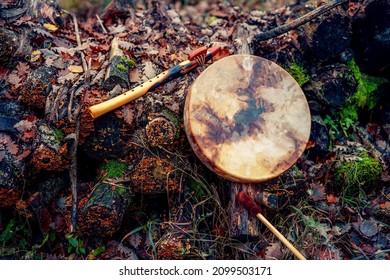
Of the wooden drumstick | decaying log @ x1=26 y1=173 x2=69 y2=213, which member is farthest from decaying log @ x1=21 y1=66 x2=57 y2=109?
the wooden drumstick

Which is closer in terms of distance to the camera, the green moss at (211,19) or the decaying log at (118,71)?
the decaying log at (118,71)

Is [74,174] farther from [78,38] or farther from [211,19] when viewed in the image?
[211,19]

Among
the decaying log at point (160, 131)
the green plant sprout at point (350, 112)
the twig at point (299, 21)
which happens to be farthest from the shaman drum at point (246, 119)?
the green plant sprout at point (350, 112)

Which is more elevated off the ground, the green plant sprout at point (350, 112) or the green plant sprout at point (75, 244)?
the green plant sprout at point (350, 112)

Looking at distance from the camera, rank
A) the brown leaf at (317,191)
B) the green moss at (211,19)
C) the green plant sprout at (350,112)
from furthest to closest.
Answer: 1. the green moss at (211,19)
2. the green plant sprout at (350,112)
3. the brown leaf at (317,191)

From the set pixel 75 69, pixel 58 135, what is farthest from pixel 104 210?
pixel 75 69

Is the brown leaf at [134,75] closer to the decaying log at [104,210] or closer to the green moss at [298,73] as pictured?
the decaying log at [104,210]

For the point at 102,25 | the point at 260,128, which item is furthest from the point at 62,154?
the point at 102,25
